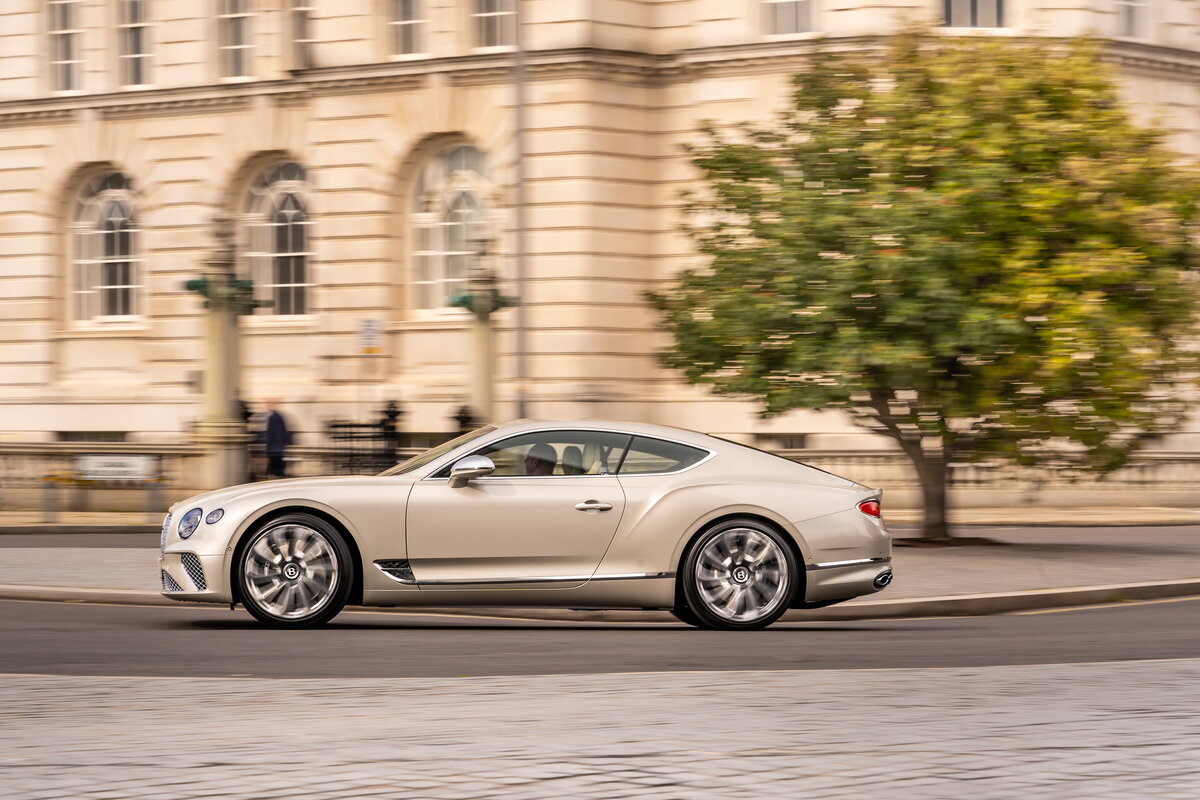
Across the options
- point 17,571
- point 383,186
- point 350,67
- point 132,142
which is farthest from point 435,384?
point 17,571

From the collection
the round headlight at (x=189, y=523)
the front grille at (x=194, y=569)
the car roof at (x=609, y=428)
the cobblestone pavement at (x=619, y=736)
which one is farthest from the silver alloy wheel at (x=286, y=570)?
the cobblestone pavement at (x=619, y=736)

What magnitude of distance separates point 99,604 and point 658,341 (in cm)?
2175

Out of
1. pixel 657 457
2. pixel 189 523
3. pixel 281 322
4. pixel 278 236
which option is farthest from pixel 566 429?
pixel 278 236

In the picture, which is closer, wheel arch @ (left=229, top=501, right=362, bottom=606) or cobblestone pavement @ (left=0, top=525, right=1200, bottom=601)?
wheel arch @ (left=229, top=501, right=362, bottom=606)

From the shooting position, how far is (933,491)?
67.2 feet

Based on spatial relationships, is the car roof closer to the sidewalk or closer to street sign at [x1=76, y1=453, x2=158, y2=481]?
the sidewalk

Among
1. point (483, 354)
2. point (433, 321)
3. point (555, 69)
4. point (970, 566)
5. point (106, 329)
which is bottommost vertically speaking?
point (970, 566)

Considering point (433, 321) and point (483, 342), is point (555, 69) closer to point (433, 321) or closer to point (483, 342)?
point (433, 321)

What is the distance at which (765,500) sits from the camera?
40.1 feet

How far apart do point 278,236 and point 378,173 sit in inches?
130

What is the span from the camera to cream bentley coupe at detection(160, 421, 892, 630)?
12.1 metres

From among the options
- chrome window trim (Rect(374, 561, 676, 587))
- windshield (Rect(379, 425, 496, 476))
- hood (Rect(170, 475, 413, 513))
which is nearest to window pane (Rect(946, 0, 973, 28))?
windshield (Rect(379, 425, 496, 476))

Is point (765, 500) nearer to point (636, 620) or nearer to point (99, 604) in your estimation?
point (636, 620)

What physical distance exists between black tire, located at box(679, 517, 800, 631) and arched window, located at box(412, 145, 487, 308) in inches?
973
